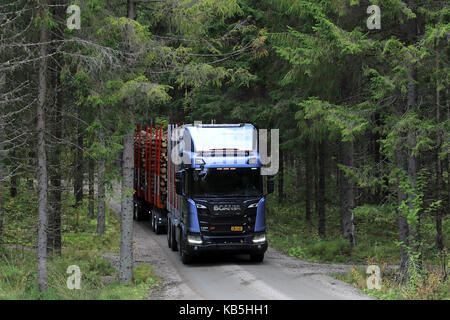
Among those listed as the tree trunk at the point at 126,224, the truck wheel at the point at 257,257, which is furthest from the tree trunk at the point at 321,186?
the tree trunk at the point at 126,224

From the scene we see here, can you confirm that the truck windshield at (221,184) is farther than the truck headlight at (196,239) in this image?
Yes

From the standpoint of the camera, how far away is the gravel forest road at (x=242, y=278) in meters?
12.3

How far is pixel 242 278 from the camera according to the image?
1435cm

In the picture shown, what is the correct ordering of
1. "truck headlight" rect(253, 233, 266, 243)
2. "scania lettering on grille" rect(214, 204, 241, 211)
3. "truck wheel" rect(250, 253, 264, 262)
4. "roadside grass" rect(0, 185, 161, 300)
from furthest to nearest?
1. "truck wheel" rect(250, 253, 264, 262)
2. "truck headlight" rect(253, 233, 266, 243)
3. "scania lettering on grille" rect(214, 204, 241, 211)
4. "roadside grass" rect(0, 185, 161, 300)

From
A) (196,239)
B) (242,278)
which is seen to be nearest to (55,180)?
(196,239)

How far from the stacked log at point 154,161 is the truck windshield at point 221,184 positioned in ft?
21.4

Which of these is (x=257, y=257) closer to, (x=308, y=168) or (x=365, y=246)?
(x=365, y=246)

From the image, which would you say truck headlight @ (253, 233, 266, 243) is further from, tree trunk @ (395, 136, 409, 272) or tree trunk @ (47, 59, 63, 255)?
tree trunk @ (47, 59, 63, 255)

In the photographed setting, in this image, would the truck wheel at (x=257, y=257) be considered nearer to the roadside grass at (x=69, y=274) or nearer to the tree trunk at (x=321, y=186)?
the roadside grass at (x=69, y=274)

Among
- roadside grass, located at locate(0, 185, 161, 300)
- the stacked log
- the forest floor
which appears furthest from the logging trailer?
the stacked log

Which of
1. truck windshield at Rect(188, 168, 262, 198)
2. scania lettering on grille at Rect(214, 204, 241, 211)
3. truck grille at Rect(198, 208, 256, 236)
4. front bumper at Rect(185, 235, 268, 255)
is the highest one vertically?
truck windshield at Rect(188, 168, 262, 198)

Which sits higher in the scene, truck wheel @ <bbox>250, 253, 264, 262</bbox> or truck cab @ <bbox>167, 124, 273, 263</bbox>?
truck cab @ <bbox>167, 124, 273, 263</bbox>

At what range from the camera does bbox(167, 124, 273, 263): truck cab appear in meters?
16.1

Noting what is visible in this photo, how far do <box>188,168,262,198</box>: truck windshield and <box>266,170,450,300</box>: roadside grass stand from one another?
11.3 feet
